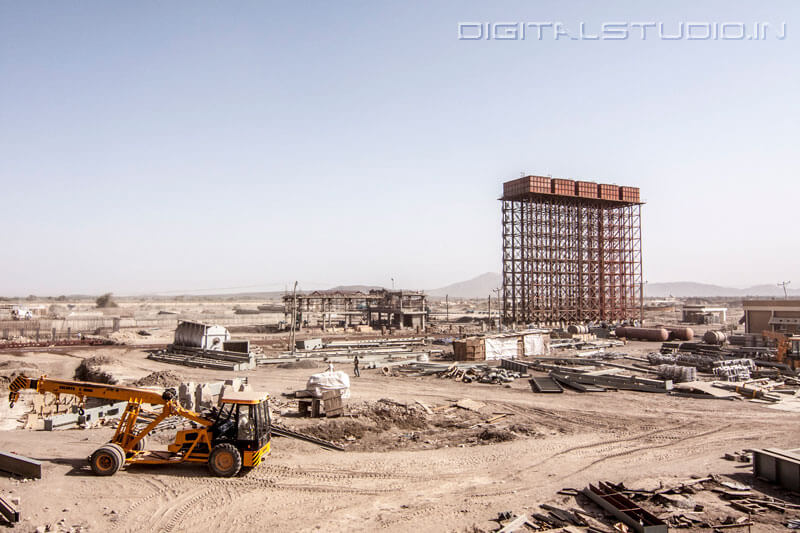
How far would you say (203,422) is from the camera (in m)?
12.1

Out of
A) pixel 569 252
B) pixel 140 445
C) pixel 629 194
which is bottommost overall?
pixel 140 445

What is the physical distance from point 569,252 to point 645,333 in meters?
22.0

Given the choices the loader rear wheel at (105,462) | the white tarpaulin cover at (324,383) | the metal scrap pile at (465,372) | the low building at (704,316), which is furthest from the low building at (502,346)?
the low building at (704,316)

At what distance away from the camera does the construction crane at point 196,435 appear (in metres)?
11.8

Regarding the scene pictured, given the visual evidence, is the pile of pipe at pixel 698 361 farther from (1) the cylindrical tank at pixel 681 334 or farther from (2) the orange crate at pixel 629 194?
(2) the orange crate at pixel 629 194

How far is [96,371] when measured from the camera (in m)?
29.8

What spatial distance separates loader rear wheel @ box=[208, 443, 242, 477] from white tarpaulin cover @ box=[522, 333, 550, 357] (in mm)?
28504

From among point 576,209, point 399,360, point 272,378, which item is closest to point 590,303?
point 576,209

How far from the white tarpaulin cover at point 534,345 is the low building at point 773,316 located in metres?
17.9

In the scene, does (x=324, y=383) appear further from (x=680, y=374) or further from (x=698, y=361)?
(x=698, y=361)

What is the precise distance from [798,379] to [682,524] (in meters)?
22.1

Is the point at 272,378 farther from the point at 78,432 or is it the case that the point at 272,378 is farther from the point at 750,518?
the point at 750,518

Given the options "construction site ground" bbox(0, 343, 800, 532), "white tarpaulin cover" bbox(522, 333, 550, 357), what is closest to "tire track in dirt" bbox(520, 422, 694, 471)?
"construction site ground" bbox(0, 343, 800, 532)

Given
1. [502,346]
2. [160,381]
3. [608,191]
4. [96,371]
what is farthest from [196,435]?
[608,191]
